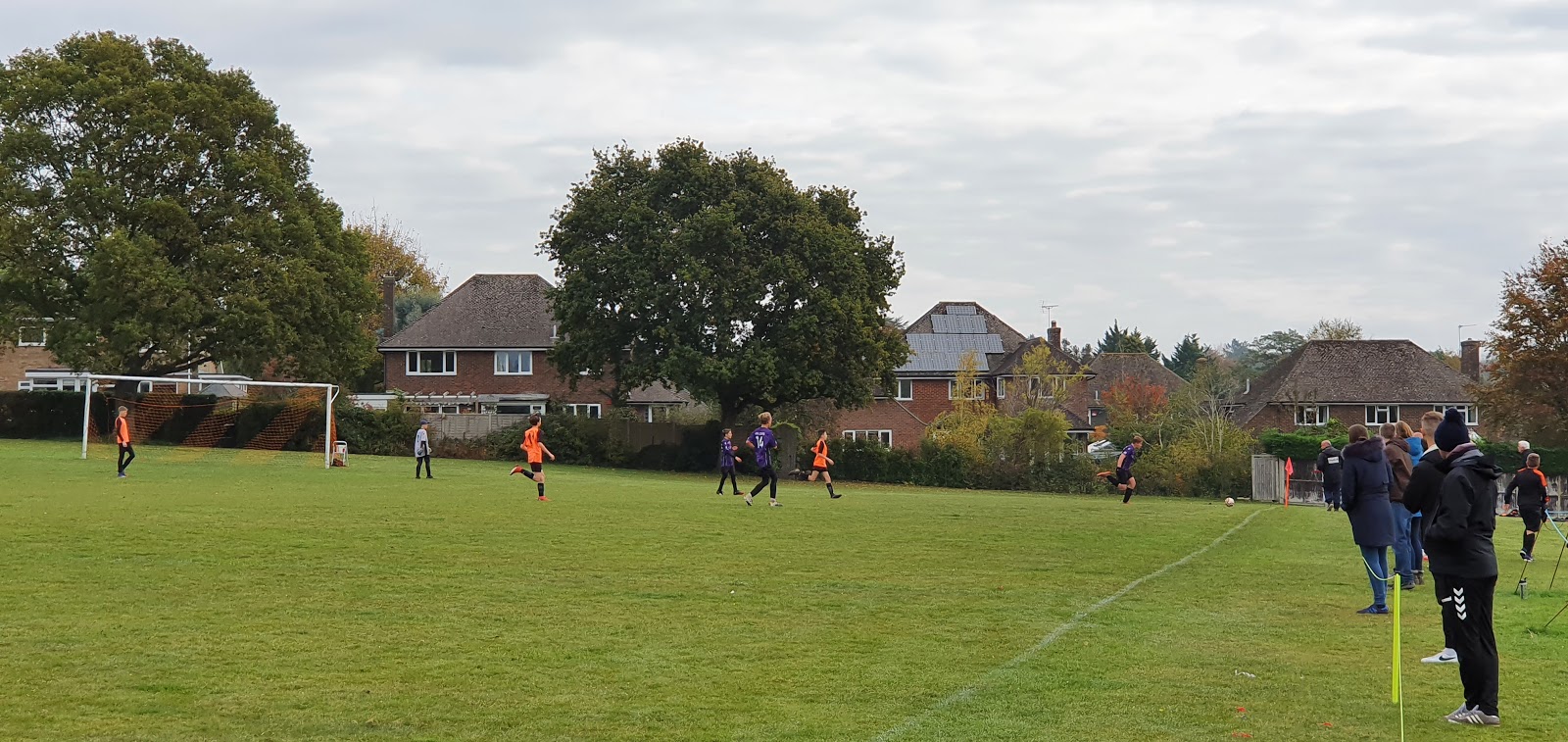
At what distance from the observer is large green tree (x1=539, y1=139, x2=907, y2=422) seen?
5403 centimetres

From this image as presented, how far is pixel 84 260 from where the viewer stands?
54.4 m

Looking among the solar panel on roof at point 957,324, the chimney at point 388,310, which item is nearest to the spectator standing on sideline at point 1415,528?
the chimney at point 388,310

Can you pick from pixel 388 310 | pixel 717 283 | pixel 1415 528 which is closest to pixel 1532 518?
pixel 1415 528

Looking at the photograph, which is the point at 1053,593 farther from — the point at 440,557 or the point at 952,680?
the point at 440,557

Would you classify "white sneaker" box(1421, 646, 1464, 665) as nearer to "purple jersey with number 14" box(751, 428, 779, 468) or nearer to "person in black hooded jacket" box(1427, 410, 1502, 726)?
"person in black hooded jacket" box(1427, 410, 1502, 726)

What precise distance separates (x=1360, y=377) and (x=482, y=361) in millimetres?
49858

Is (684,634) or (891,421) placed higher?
(891,421)

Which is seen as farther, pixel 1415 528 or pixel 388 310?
pixel 388 310

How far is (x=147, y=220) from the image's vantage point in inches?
2117

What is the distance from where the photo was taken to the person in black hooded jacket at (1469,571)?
9.10 metres

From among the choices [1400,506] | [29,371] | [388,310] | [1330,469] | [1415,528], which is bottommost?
[1415,528]

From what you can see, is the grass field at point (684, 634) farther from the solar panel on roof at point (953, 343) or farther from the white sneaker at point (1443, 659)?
the solar panel on roof at point (953, 343)

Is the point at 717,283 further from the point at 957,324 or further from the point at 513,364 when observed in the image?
the point at 957,324

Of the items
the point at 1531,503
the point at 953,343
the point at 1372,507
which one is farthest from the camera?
the point at 953,343
